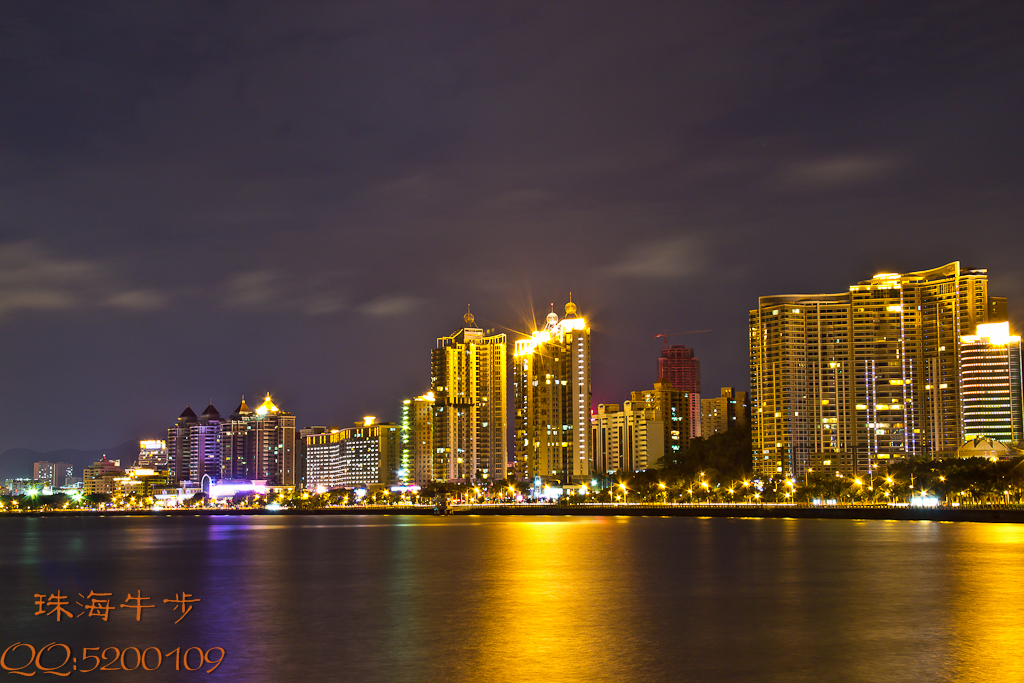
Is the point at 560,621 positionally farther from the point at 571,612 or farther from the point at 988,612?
the point at 988,612

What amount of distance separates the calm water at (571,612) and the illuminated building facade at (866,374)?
341 feet

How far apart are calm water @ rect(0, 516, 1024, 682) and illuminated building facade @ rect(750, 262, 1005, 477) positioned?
104 metres

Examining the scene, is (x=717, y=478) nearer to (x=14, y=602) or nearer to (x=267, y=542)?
(x=267, y=542)

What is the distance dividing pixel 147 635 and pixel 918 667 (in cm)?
2276

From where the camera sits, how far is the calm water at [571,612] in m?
27.0

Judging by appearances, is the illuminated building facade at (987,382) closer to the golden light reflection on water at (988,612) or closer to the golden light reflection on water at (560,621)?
the golden light reflection on water at (988,612)

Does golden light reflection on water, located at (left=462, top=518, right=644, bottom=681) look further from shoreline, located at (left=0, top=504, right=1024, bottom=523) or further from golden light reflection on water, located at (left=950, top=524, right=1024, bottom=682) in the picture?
shoreline, located at (left=0, top=504, right=1024, bottom=523)

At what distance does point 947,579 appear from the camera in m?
49.1

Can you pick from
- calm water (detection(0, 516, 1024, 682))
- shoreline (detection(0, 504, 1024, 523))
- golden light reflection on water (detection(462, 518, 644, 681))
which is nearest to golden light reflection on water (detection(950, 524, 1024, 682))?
calm water (detection(0, 516, 1024, 682))

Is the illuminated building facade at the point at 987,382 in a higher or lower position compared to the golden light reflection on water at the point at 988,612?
higher

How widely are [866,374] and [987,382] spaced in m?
21.8

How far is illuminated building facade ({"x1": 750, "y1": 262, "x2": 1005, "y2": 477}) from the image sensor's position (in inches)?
7067

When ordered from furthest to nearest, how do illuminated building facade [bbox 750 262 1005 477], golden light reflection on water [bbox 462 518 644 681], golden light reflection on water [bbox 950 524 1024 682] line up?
illuminated building facade [bbox 750 262 1005 477] → golden light reflection on water [bbox 462 518 644 681] → golden light reflection on water [bbox 950 524 1024 682]

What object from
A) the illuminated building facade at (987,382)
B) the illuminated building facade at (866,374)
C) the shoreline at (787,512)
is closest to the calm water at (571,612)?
the shoreline at (787,512)
